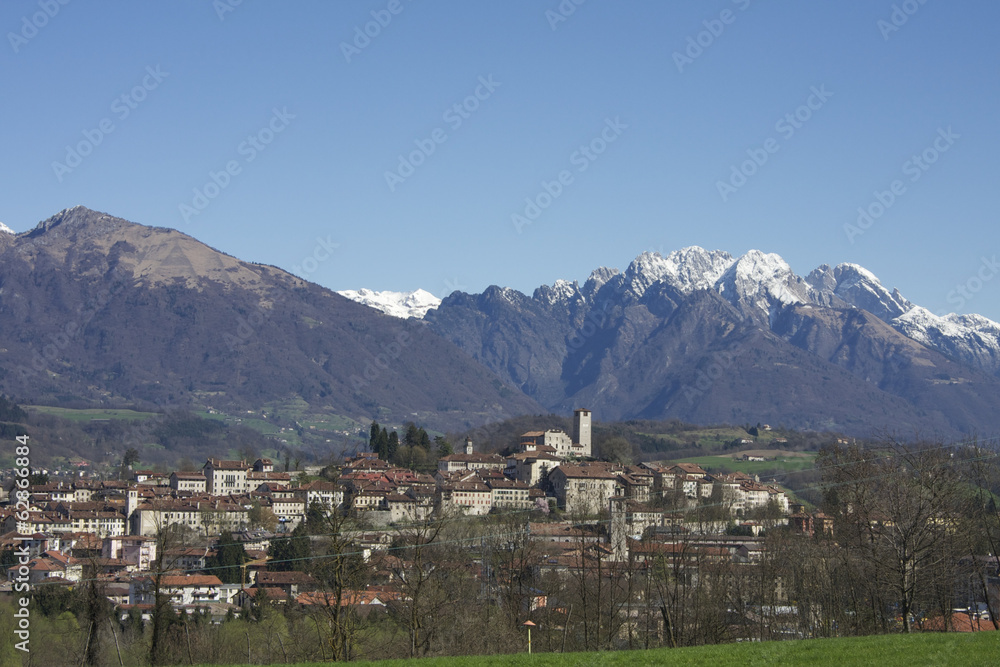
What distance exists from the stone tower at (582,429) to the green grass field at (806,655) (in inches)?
6125

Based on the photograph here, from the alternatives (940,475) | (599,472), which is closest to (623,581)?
(940,475)

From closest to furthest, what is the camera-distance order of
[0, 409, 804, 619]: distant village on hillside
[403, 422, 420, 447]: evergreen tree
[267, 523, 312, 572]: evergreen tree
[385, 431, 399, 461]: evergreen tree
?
[0, 409, 804, 619]: distant village on hillside
[267, 523, 312, 572]: evergreen tree
[385, 431, 399, 461]: evergreen tree
[403, 422, 420, 447]: evergreen tree

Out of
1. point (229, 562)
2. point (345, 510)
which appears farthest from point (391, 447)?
point (229, 562)

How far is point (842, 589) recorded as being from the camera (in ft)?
213

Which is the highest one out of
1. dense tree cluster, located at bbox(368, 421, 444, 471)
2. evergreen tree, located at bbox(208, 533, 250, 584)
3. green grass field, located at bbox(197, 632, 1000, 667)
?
dense tree cluster, located at bbox(368, 421, 444, 471)

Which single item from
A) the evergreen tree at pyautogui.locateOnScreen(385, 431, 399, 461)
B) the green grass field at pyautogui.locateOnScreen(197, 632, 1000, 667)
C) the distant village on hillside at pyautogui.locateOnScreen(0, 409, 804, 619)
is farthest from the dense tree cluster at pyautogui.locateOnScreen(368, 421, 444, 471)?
the green grass field at pyautogui.locateOnScreen(197, 632, 1000, 667)

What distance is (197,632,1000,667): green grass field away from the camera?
26297 millimetres

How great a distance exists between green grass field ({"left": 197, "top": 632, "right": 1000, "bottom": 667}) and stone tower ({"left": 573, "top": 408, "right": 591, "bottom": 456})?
155568mm

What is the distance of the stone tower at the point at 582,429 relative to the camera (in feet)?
611

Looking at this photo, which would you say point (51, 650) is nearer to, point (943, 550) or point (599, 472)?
point (943, 550)

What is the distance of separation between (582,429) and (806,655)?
162 meters

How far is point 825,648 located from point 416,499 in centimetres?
9934

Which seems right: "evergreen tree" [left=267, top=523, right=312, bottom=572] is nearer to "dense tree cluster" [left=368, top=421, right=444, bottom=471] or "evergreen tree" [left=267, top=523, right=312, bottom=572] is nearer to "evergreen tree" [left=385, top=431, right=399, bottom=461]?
"dense tree cluster" [left=368, top=421, right=444, bottom=471]

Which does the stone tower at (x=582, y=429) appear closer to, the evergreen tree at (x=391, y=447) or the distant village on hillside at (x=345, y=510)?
the distant village on hillside at (x=345, y=510)
